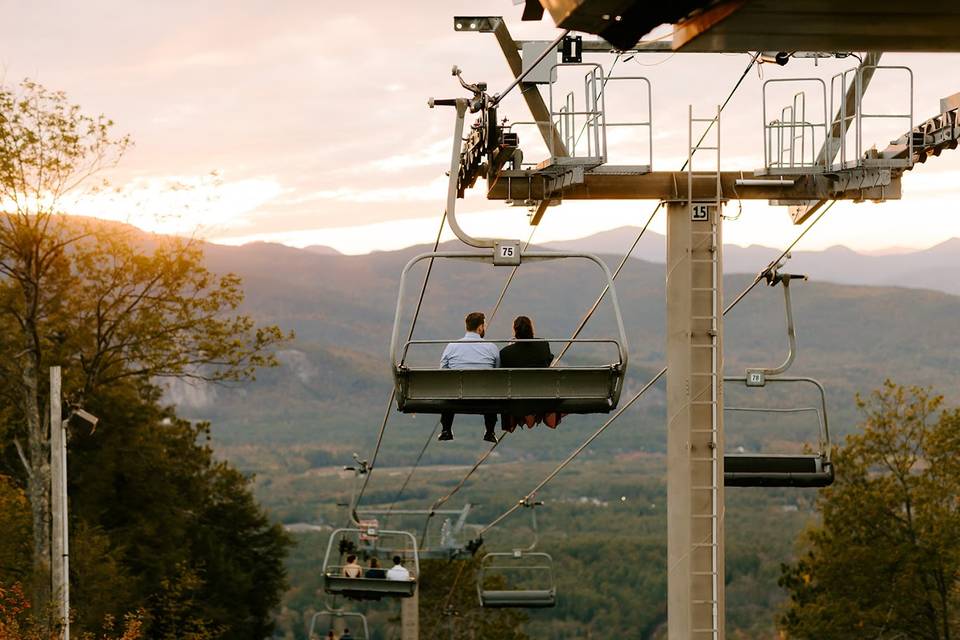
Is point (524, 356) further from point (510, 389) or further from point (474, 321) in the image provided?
point (510, 389)

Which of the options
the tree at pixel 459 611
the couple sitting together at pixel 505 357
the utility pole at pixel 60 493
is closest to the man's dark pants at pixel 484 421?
the couple sitting together at pixel 505 357

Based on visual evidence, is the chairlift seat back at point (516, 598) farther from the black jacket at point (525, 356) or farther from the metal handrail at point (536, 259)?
the metal handrail at point (536, 259)

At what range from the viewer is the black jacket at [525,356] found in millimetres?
11984

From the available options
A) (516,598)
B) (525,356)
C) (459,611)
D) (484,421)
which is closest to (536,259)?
(525,356)

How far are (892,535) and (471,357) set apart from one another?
3586cm

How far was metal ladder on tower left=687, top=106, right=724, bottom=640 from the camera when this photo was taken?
1120 centimetres

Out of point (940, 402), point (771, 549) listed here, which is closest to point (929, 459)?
point (940, 402)

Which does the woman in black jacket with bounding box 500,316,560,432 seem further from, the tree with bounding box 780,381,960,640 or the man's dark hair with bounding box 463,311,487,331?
the tree with bounding box 780,381,960,640

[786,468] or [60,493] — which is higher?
[786,468]

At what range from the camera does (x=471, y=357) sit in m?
11.8

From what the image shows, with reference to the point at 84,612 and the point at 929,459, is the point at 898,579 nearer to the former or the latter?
the point at 929,459

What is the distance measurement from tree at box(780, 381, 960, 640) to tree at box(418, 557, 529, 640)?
3203cm

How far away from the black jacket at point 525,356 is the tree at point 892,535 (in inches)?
1282

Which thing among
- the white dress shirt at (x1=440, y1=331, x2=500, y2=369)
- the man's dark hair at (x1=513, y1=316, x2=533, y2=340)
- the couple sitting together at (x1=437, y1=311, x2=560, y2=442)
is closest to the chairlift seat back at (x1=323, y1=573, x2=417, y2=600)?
the couple sitting together at (x1=437, y1=311, x2=560, y2=442)
